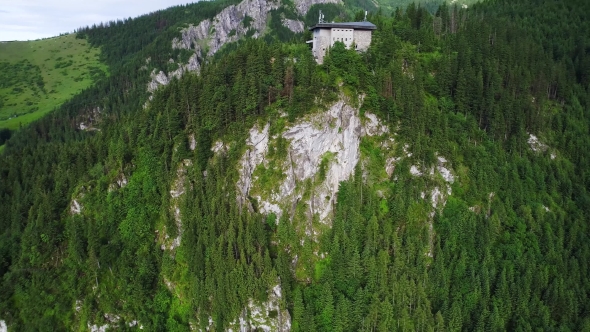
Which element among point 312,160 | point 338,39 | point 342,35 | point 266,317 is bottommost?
point 266,317

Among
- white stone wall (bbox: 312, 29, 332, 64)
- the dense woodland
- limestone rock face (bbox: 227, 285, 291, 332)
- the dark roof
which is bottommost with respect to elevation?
limestone rock face (bbox: 227, 285, 291, 332)

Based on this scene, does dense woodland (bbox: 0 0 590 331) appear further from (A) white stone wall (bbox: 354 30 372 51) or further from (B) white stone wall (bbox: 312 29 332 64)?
(B) white stone wall (bbox: 312 29 332 64)

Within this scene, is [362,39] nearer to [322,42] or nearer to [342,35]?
[342,35]

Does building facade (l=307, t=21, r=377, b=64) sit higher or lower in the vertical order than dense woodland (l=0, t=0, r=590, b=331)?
higher

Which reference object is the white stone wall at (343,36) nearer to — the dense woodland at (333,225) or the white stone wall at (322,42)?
the white stone wall at (322,42)

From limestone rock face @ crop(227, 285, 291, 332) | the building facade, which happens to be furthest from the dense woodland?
the building facade

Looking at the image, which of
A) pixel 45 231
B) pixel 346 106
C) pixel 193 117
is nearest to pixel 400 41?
pixel 346 106

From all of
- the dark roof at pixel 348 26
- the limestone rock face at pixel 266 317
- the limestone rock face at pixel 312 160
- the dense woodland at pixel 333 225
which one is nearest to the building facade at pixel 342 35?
the dark roof at pixel 348 26

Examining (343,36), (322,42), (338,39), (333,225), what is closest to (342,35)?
(343,36)
